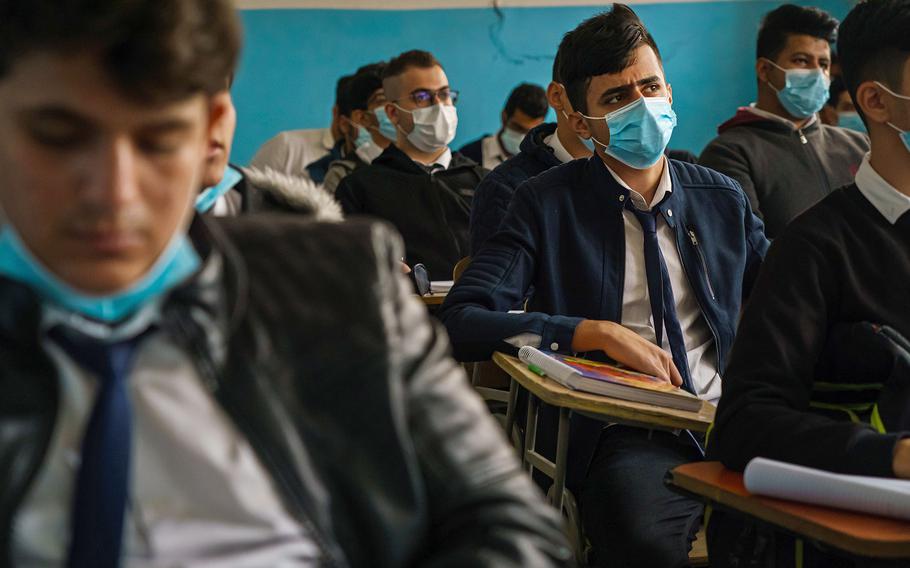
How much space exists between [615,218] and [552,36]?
556 cm

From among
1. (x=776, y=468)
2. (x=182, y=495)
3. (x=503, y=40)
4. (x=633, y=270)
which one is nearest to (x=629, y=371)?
(x=633, y=270)

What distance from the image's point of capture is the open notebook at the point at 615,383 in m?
2.03

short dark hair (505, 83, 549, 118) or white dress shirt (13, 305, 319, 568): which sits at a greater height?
white dress shirt (13, 305, 319, 568)

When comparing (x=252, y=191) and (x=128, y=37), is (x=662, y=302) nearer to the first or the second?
(x=252, y=191)

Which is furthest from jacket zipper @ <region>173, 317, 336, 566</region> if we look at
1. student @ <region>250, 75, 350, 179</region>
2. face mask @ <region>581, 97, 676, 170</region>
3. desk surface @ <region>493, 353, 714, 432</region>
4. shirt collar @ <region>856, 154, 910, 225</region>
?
student @ <region>250, 75, 350, 179</region>

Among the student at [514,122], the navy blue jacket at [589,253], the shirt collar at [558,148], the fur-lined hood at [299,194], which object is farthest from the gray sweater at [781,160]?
the student at [514,122]

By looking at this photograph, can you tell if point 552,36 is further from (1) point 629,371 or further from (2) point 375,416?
(2) point 375,416

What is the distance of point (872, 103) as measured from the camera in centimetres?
207

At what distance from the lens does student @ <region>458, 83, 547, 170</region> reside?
23.6ft

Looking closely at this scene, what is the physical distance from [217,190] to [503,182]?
1728mm

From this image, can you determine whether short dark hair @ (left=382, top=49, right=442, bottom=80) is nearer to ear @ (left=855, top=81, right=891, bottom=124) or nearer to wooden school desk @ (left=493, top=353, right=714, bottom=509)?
wooden school desk @ (left=493, top=353, right=714, bottom=509)

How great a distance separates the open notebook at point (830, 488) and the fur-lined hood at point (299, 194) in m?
0.67

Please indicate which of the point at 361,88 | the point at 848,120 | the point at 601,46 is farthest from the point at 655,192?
the point at 361,88

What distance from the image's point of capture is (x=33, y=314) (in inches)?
38.4
